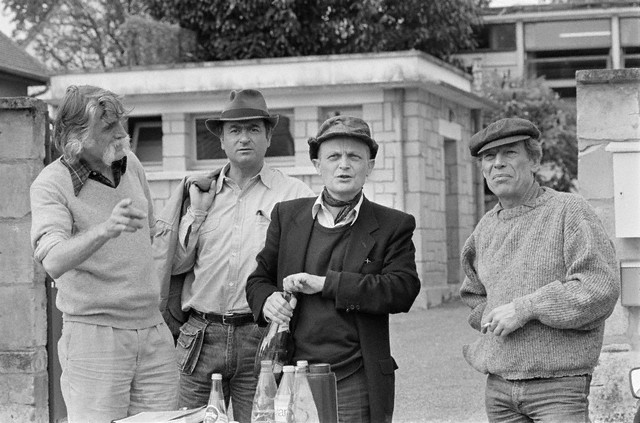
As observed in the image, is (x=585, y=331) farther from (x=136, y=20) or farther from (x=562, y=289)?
(x=136, y=20)

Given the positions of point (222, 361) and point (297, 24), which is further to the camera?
point (297, 24)

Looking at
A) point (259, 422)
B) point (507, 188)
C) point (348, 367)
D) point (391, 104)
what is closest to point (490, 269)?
point (507, 188)

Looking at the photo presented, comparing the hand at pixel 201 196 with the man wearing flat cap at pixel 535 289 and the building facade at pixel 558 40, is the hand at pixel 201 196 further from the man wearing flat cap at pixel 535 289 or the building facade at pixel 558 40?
the building facade at pixel 558 40

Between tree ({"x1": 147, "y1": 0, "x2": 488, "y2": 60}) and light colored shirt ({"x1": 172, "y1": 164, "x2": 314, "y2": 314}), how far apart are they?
21800 millimetres

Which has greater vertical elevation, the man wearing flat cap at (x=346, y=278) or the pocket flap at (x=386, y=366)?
the man wearing flat cap at (x=346, y=278)

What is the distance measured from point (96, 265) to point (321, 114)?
1508 cm

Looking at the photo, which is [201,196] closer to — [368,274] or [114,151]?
[114,151]

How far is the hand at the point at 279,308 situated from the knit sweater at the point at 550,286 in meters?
0.73

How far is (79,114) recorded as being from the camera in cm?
442

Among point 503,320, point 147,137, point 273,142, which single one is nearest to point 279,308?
point 503,320

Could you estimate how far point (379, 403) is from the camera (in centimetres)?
436

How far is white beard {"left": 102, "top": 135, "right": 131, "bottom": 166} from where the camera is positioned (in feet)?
14.8

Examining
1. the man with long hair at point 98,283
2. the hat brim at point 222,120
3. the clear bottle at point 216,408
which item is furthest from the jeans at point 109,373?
the hat brim at point 222,120

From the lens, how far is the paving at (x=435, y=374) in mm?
8859
